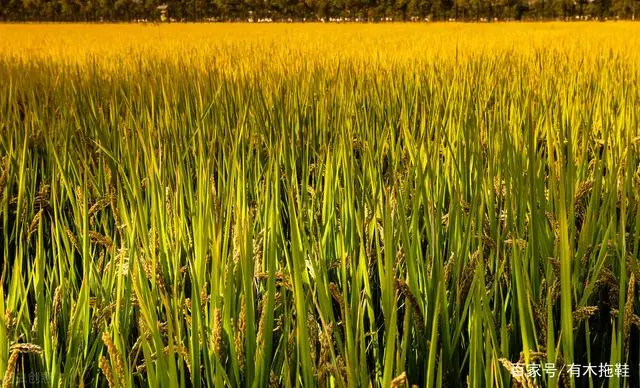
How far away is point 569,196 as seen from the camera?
105 cm

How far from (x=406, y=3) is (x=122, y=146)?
36244mm

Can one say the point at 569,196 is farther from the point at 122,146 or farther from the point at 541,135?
the point at 122,146

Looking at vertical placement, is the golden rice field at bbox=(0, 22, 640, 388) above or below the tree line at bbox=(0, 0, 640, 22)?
below

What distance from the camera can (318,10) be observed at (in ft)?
116

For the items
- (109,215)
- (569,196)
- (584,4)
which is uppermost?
(584,4)

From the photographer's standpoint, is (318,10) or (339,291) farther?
(318,10)

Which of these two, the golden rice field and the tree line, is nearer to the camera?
the golden rice field

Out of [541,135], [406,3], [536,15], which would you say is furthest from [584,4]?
[541,135]

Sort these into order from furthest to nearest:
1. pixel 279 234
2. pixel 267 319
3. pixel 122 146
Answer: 1. pixel 122 146
2. pixel 279 234
3. pixel 267 319

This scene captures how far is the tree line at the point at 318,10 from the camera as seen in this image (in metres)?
29.7

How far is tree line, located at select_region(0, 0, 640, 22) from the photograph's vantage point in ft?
97.6

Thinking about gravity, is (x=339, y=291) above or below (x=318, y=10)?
below

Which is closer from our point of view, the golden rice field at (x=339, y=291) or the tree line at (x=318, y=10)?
the golden rice field at (x=339, y=291)

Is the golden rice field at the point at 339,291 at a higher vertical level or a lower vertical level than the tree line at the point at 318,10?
lower
